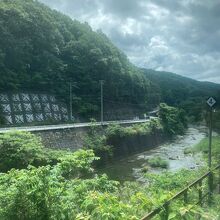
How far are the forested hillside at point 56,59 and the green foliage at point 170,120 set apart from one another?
842cm

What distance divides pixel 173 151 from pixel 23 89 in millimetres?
22662

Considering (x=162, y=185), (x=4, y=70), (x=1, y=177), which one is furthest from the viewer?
(x=4, y=70)

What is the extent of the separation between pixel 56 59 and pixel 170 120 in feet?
87.1

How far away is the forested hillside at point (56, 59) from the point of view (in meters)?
51.2

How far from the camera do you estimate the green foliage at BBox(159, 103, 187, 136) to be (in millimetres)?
71562

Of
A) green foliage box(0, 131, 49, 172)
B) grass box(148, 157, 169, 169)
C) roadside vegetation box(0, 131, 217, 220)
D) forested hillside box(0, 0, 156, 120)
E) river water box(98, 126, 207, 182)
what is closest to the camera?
roadside vegetation box(0, 131, 217, 220)

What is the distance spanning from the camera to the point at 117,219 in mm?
→ 5180

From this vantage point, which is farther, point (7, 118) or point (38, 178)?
point (7, 118)

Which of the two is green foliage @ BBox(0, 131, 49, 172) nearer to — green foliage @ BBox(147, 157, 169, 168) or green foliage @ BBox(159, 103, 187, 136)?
green foliage @ BBox(147, 157, 169, 168)

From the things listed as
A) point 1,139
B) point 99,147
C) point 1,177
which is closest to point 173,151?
point 99,147

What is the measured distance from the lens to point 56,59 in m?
60.2

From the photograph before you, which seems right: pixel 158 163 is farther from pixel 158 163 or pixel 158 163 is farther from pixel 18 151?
pixel 18 151

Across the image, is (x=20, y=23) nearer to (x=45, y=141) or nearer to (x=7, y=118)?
(x=7, y=118)

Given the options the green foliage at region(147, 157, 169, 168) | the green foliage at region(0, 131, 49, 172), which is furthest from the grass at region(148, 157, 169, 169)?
the green foliage at region(0, 131, 49, 172)
